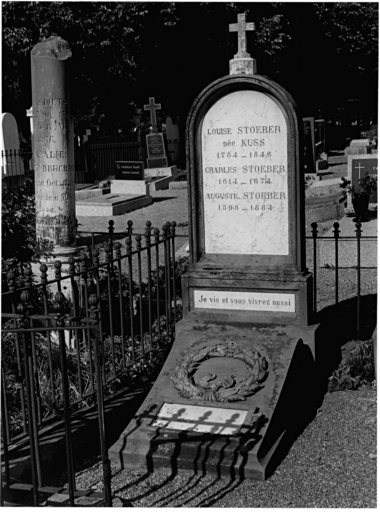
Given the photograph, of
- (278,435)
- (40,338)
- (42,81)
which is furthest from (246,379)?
(42,81)

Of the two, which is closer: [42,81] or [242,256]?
[242,256]

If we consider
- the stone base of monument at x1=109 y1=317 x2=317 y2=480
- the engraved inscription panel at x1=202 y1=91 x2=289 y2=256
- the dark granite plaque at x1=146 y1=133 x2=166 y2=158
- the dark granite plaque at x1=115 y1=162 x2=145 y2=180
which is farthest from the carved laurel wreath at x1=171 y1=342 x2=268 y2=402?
the dark granite plaque at x1=146 y1=133 x2=166 y2=158

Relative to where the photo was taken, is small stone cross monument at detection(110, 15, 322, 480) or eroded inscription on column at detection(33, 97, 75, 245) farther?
eroded inscription on column at detection(33, 97, 75, 245)

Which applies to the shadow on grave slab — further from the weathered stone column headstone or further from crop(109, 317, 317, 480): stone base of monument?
the weathered stone column headstone

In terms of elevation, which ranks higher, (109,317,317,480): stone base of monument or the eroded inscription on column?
the eroded inscription on column

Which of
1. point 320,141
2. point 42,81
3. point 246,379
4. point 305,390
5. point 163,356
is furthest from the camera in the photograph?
point 320,141

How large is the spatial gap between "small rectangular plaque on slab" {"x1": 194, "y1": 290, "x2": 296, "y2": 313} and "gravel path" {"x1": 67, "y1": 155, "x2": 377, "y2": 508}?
85cm

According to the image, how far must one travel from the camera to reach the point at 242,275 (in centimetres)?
582

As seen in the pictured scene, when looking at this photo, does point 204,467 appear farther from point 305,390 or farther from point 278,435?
point 305,390

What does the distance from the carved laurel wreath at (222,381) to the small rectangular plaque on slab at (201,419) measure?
0.11 meters

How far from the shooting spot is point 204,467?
4.55m

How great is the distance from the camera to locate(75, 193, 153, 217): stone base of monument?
17.8m

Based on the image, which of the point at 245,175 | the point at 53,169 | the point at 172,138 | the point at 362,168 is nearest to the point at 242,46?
the point at 245,175

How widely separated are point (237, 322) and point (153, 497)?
6.19 ft
